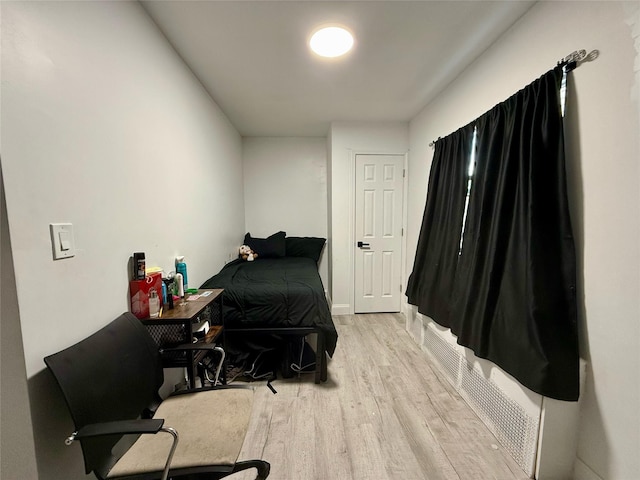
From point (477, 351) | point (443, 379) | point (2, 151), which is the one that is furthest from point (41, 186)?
point (443, 379)

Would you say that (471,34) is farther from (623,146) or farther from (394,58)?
(623,146)

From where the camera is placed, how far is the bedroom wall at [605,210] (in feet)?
3.32

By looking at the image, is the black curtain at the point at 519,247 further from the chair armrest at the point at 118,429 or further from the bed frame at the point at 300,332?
the chair armrest at the point at 118,429

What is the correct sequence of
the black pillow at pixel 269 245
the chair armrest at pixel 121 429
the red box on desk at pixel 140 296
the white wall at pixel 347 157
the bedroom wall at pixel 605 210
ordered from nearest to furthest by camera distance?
the chair armrest at pixel 121 429, the bedroom wall at pixel 605 210, the red box on desk at pixel 140 296, the white wall at pixel 347 157, the black pillow at pixel 269 245

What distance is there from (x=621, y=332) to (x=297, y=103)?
9.40 ft

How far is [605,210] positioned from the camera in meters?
1.10

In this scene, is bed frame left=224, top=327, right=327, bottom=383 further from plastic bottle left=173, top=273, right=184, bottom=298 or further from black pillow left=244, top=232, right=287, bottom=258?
black pillow left=244, top=232, right=287, bottom=258

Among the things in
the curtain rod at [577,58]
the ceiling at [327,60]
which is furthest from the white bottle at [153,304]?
the curtain rod at [577,58]

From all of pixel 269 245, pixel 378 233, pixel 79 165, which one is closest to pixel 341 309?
pixel 378 233

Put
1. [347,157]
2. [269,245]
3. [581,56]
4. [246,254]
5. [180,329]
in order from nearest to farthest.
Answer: [581,56] < [180,329] < [347,157] < [246,254] < [269,245]

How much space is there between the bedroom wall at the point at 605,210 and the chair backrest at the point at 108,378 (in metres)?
1.97

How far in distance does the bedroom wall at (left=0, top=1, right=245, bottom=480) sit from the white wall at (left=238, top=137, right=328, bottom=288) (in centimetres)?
211

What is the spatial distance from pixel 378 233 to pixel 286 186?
1642mm

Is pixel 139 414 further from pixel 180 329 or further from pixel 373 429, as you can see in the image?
pixel 373 429
